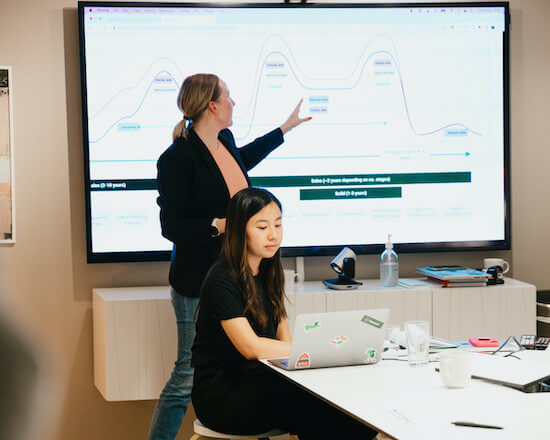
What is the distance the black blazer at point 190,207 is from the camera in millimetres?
2943

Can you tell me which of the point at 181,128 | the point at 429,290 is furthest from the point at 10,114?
the point at 429,290

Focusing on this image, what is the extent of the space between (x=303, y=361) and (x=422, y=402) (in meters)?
0.41

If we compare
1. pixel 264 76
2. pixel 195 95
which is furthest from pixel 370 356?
pixel 264 76

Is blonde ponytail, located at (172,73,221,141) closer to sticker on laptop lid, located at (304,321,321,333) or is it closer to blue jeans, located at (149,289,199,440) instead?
blue jeans, located at (149,289,199,440)

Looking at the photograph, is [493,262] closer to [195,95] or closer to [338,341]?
[195,95]

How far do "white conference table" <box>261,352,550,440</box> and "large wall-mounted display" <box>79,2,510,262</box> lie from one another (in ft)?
5.43

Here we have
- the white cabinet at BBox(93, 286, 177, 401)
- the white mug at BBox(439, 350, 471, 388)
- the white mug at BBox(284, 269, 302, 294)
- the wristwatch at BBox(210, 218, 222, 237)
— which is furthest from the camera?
the white mug at BBox(284, 269, 302, 294)

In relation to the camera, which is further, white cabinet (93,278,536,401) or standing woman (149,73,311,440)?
white cabinet (93,278,536,401)

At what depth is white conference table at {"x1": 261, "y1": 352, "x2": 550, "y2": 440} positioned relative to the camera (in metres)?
1.45

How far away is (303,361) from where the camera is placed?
1.94m

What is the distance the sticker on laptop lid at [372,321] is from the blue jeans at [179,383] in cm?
121

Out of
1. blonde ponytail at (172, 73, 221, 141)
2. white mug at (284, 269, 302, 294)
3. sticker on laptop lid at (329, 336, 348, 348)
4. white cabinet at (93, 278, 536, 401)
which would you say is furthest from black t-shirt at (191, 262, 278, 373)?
blonde ponytail at (172, 73, 221, 141)

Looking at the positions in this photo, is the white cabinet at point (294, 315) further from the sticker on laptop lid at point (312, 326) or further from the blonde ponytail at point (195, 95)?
the sticker on laptop lid at point (312, 326)

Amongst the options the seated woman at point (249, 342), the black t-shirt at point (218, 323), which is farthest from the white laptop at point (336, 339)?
the black t-shirt at point (218, 323)
